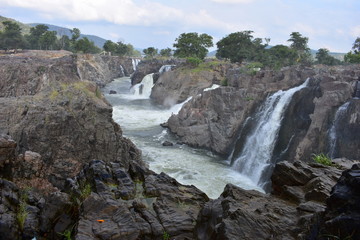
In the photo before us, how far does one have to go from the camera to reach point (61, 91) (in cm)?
2539

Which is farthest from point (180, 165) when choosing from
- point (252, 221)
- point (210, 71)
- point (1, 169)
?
point (210, 71)

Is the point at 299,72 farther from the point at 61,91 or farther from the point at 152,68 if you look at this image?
the point at 152,68

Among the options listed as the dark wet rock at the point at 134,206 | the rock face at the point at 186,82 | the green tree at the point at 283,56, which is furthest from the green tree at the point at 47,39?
the dark wet rock at the point at 134,206

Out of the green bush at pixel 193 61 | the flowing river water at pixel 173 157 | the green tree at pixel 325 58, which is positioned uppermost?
the green tree at pixel 325 58

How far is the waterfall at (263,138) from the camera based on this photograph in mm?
30734

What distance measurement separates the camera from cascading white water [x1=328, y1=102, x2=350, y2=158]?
25.7m

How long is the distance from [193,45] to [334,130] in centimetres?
5890

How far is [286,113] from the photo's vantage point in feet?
104

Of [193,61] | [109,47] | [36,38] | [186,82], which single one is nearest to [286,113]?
[186,82]

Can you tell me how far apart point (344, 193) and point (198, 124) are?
34079mm

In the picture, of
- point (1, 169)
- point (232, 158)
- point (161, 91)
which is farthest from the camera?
point (161, 91)

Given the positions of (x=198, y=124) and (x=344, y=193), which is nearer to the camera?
(x=344, y=193)

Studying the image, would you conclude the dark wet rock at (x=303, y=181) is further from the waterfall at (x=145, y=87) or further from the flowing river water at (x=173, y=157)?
the waterfall at (x=145, y=87)

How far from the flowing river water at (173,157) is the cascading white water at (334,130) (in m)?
6.84
